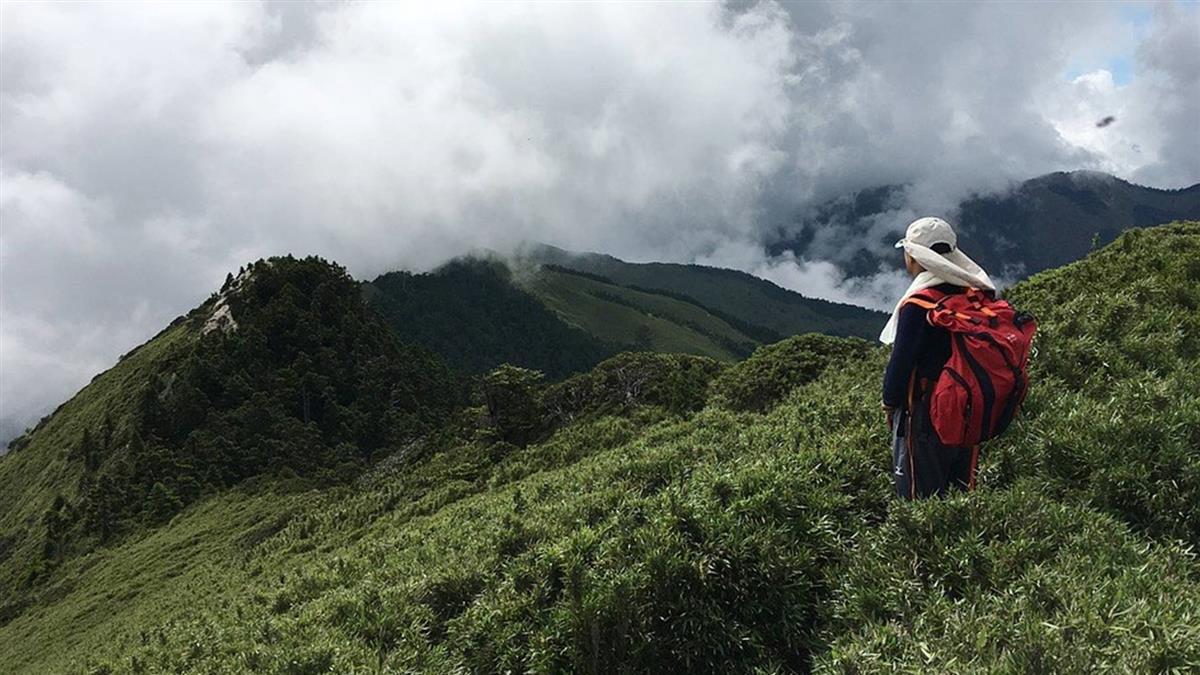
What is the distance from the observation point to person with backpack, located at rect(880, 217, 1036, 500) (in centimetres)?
535

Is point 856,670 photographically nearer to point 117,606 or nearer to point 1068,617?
point 1068,617

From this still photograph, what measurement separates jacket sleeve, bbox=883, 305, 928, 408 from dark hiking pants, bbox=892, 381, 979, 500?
0.76ft

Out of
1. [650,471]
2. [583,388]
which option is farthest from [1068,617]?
[583,388]

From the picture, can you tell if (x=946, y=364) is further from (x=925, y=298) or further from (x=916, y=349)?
(x=925, y=298)

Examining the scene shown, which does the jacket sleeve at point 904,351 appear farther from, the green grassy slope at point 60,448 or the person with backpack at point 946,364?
the green grassy slope at point 60,448

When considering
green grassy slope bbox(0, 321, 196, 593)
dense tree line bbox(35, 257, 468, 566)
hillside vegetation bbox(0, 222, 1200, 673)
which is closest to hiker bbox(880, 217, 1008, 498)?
hillside vegetation bbox(0, 222, 1200, 673)

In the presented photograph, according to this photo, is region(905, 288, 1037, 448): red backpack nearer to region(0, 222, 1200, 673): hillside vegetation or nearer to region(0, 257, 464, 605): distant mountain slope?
region(0, 222, 1200, 673): hillside vegetation

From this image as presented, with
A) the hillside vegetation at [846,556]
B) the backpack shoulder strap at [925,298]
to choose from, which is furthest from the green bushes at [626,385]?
the backpack shoulder strap at [925,298]

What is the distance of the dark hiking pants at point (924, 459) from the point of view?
19.6 ft

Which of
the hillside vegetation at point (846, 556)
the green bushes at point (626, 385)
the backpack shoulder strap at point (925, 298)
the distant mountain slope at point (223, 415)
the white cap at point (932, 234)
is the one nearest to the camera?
the hillside vegetation at point (846, 556)

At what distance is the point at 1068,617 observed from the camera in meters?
4.23

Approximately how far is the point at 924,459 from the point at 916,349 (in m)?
1.12

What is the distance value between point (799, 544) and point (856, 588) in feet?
3.51

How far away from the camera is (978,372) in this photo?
17.5 feet
